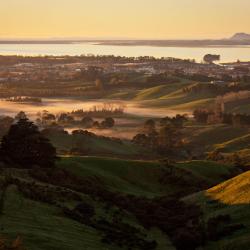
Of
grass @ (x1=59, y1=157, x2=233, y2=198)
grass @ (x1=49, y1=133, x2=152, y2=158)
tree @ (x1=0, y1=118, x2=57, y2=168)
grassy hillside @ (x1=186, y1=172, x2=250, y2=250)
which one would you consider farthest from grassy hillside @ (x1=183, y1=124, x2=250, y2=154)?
grassy hillside @ (x1=186, y1=172, x2=250, y2=250)

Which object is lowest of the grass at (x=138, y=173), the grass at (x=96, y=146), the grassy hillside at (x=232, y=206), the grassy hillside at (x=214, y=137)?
the grassy hillside at (x=214, y=137)

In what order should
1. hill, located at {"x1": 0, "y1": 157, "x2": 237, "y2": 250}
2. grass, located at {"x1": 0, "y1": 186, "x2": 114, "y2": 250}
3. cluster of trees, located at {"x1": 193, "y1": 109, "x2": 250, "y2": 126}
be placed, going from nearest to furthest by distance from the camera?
grass, located at {"x1": 0, "y1": 186, "x2": 114, "y2": 250}, hill, located at {"x1": 0, "y1": 157, "x2": 237, "y2": 250}, cluster of trees, located at {"x1": 193, "y1": 109, "x2": 250, "y2": 126}

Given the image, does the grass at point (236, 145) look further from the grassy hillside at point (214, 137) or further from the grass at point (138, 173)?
the grass at point (138, 173)

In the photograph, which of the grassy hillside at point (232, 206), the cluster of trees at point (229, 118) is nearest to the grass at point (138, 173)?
the grassy hillside at point (232, 206)

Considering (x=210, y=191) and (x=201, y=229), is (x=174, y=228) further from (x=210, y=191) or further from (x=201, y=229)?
(x=210, y=191)

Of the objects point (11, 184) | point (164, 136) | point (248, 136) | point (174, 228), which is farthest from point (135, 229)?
point (248, 136)

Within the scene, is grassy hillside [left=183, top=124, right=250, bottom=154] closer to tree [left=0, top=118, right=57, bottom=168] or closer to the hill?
the hill

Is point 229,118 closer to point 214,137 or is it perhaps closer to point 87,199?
point 214,137
